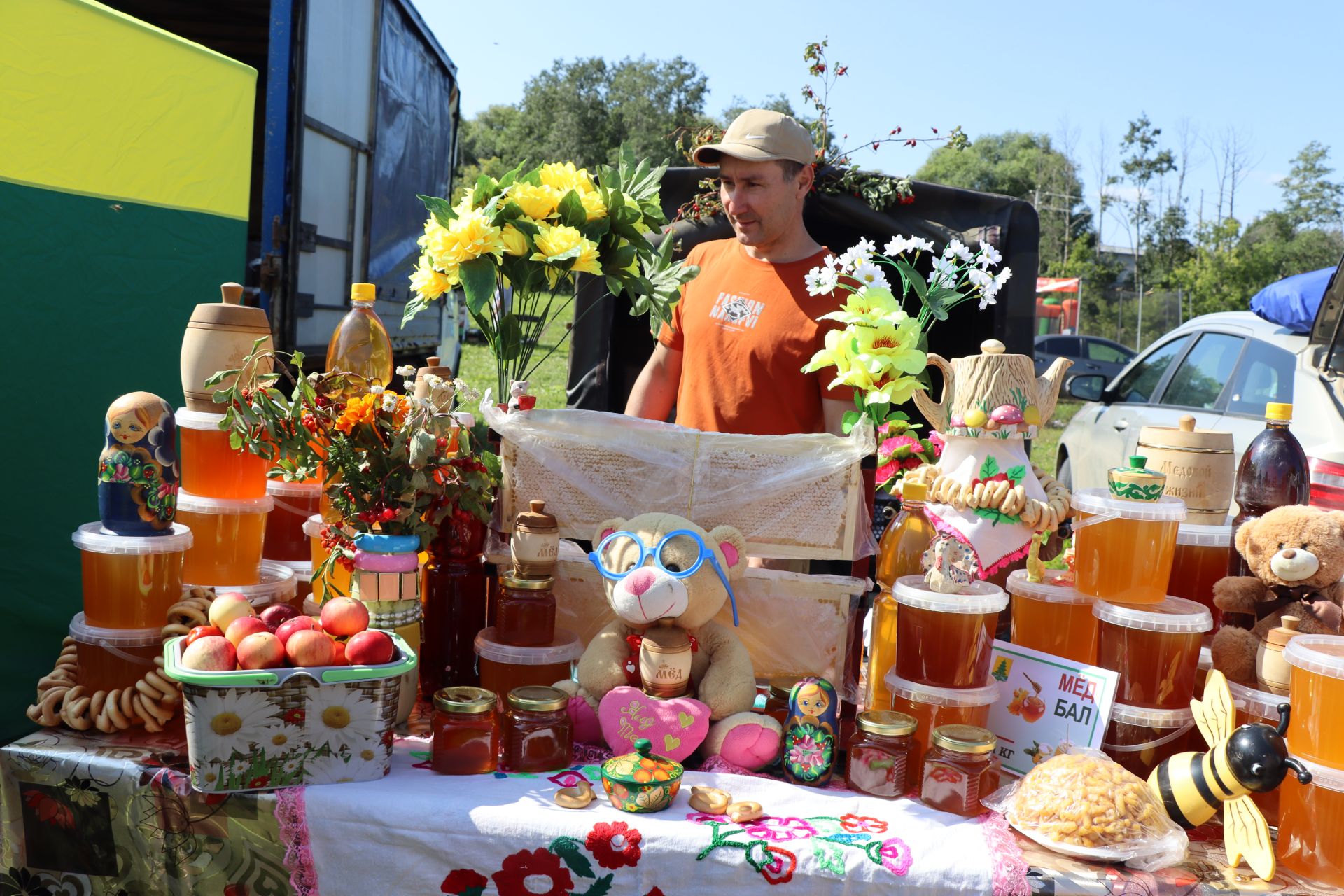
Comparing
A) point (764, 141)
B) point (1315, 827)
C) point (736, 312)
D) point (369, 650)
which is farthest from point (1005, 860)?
point (764, 141)

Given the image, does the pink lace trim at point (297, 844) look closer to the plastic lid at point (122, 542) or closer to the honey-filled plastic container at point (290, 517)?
the plastic lid at point (122, 542)

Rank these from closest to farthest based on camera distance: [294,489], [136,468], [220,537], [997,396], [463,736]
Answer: [463,736] → [136,468] → [997,396] → [220,537] → [294,489]

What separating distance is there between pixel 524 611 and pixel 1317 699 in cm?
129

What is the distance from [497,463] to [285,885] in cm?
88

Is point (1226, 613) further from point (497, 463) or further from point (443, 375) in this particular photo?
point (443, 375)

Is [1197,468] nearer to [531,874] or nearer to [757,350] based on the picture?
[757,350]

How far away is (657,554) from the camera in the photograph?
5.83 ft

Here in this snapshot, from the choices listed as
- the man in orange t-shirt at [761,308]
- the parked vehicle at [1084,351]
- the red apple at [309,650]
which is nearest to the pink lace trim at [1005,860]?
the red apple at [309,650]

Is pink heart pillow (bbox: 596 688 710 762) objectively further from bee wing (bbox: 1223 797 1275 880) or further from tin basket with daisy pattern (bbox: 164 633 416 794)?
bee wing (bbox: 1223 797 1275 880)

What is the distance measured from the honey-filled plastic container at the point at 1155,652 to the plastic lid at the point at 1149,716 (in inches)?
0.5

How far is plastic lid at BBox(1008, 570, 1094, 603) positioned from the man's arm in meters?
1.45

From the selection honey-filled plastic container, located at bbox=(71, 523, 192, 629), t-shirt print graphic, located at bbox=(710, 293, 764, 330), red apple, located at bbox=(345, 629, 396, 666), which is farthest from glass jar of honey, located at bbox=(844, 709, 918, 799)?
t-shirt print graphic, located at bbox=(710, 293, 764, 330)

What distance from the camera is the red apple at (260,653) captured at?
1577 millimetres

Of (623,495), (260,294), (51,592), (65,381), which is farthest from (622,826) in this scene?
(260,294)
